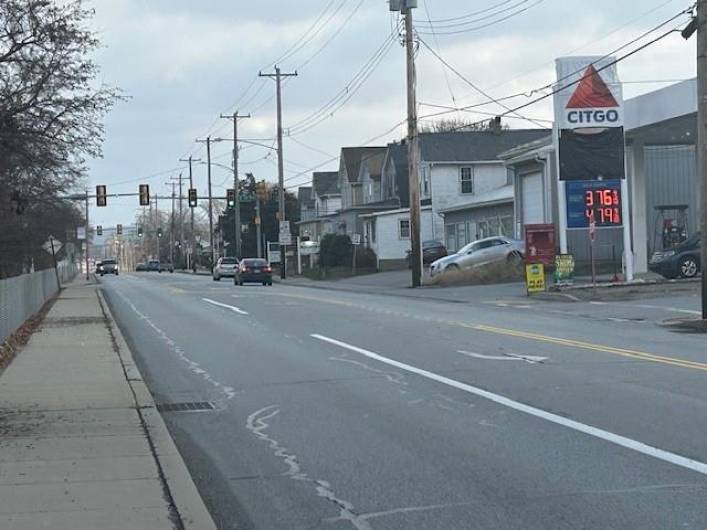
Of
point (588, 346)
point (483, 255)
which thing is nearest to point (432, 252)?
point (483, 255)

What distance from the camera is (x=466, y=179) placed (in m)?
65.7

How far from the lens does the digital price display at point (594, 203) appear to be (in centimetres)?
3297

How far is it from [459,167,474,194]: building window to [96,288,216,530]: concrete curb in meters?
53.7

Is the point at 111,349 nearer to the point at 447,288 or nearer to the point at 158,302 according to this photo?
the point at 158,302

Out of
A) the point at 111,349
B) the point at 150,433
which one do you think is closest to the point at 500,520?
the point at 150,433

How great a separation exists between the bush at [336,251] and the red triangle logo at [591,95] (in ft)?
111

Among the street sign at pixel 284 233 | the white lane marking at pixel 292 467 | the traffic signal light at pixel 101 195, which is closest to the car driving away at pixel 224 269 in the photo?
the street sign at pixel 284 233

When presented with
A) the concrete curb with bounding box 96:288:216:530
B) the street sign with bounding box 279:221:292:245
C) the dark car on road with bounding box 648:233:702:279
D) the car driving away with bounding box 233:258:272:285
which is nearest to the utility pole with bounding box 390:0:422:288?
the dark car on road with bounding box 648:233:702:279

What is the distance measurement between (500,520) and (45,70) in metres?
12.5

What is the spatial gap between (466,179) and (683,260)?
107 feet

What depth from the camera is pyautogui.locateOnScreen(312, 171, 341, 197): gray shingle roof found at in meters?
102

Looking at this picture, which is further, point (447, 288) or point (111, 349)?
point (447, 288)

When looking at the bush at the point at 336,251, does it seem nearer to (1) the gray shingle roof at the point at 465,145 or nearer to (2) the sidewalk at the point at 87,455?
(1) the gray shingle roof at the point at 465,145

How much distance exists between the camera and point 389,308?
28328mm
